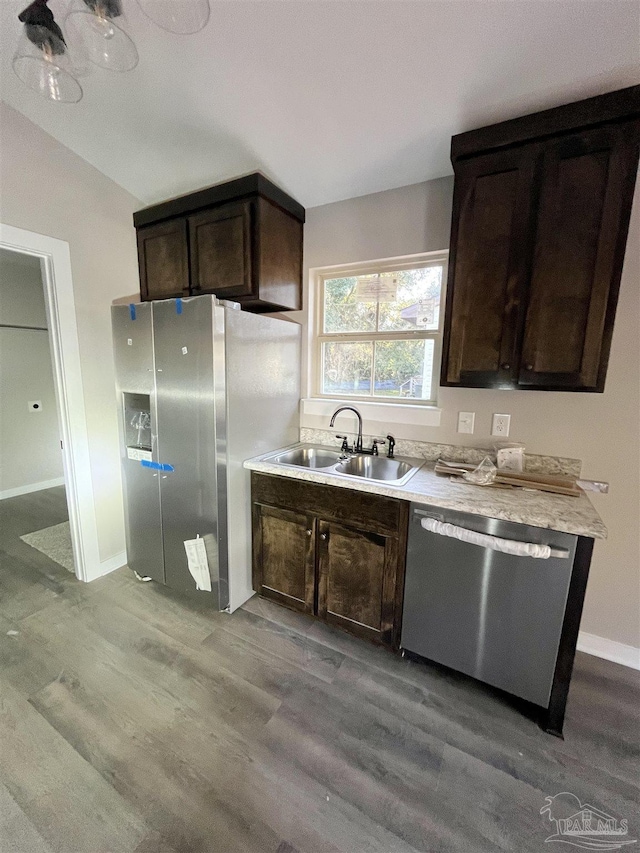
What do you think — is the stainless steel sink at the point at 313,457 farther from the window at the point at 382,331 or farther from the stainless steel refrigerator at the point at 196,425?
the window at the point at 382,331

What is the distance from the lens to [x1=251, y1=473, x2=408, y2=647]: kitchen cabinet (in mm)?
1671

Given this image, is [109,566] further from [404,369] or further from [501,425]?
[501,425]

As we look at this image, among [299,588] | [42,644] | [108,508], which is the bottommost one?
[42,644]

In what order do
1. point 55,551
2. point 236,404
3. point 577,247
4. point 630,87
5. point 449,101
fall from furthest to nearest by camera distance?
point 55,551 < point 236,404 < point 449,101 < point 577,247 < point 630,87

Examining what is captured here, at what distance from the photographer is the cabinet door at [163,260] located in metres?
2.23

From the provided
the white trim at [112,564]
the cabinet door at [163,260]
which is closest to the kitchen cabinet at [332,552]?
the white trim at [112,564]

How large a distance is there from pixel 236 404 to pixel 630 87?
2.12 m

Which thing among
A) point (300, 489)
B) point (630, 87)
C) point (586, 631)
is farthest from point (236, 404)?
point (586, 631)

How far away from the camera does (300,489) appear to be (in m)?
1.86

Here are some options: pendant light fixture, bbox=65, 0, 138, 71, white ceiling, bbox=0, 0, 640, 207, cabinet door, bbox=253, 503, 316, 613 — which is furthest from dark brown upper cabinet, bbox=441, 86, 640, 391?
pendant light fixture, bbox=65, 0, 138, 71

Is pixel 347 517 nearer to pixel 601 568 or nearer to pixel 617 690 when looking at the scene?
pixel 601 568

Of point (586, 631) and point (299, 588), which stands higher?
point (299, 588)

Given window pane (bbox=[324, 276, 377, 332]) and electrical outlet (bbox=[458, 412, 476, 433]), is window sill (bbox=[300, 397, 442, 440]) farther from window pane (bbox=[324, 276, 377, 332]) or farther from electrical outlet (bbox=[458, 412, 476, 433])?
window pane (bbox=[324, 276, 377, 332])

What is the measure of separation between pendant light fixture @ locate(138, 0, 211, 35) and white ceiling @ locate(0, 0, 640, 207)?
1.09 feet
